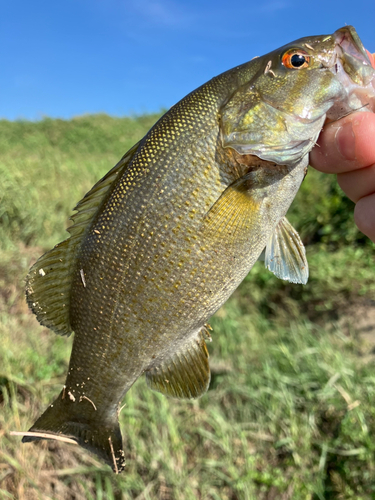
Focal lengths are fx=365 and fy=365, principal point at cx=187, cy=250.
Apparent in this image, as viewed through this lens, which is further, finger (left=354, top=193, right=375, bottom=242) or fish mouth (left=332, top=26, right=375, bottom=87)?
finger (left=354, top=193, right=375, bottom=242)

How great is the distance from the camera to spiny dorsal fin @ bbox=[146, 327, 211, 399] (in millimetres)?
1600

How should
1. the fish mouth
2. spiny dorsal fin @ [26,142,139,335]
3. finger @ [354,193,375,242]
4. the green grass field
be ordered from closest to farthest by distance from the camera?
the fish mouth → spiny dorsal fin @ [26,142,139,335] → finger @ [354,193,375,242] → the green grass field

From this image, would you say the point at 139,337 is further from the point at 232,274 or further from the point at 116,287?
the point at 232,274

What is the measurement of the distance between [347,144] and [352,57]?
0.32 meters

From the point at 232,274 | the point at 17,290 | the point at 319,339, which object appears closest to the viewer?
the point at 232,274

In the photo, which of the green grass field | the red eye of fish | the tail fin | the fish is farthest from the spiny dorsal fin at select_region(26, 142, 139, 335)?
the green grass field

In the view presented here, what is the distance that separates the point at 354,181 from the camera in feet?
5.55

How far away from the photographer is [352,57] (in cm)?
138

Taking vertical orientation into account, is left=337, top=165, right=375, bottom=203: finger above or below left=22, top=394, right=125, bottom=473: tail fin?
above

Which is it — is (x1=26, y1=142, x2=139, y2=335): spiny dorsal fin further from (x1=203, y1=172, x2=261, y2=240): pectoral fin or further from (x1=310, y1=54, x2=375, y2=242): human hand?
(x1=310, y1=54, x2=375, y2=242): human hand

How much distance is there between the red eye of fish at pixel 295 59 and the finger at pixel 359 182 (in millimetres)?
537

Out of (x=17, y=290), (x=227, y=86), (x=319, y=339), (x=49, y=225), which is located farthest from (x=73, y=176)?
(x=227, y=86)

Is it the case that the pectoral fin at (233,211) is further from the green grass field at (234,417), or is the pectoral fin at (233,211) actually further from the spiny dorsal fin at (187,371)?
the green grass field at (234,417)

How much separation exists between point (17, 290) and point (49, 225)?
60.6 inches
